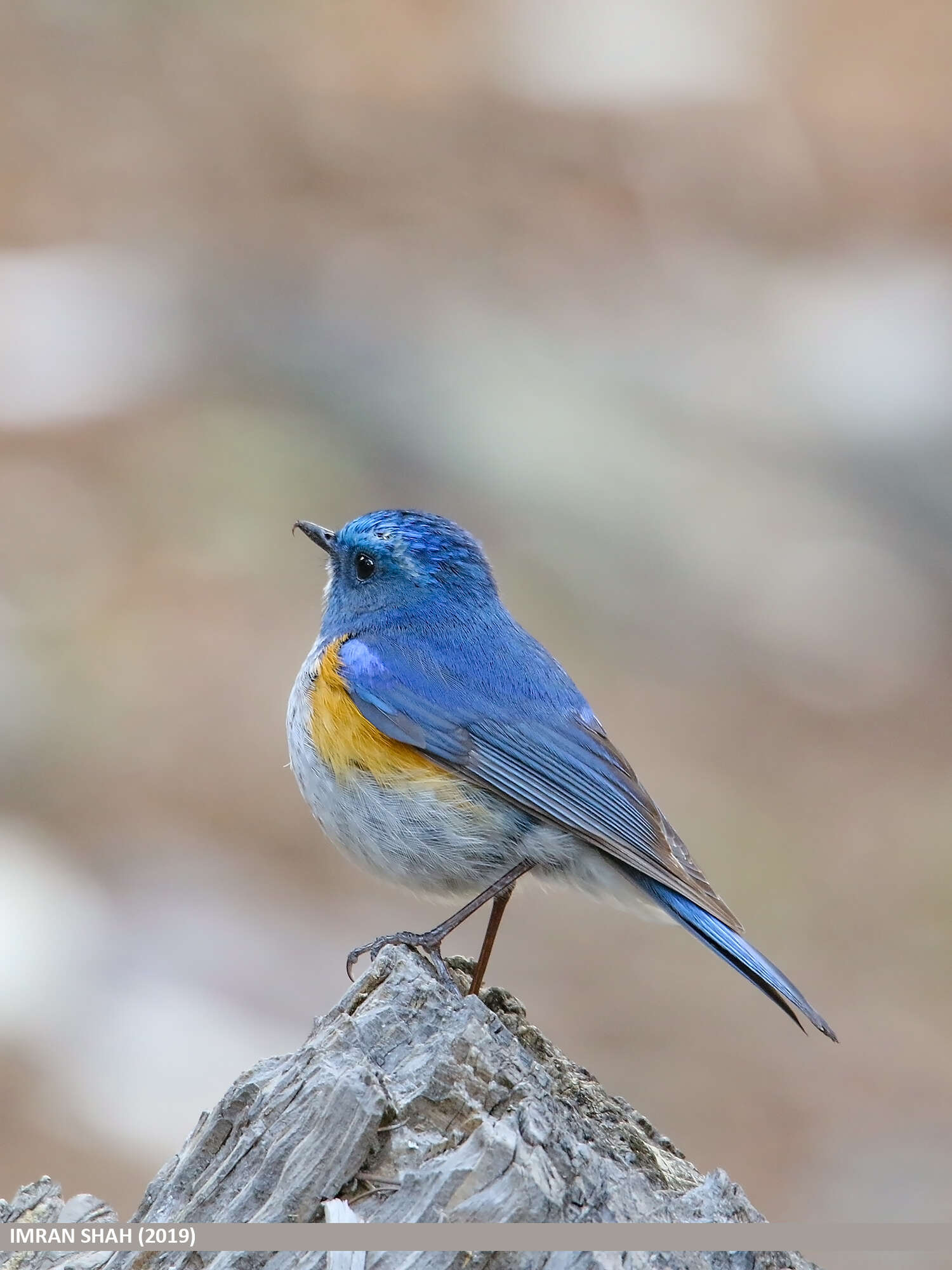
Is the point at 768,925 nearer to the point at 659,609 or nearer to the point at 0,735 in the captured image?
the point at 659,609

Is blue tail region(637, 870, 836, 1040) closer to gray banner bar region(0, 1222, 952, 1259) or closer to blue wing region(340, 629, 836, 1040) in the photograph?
blue wing region(340, 629, 836, 1040)

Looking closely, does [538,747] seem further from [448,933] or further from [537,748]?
[448,933]

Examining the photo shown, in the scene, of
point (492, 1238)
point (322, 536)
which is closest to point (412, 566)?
point (322, 536)

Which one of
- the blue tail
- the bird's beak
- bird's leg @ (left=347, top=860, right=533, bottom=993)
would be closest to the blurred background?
the bird's beak

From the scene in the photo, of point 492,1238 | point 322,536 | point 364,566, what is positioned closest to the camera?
point 492,1238

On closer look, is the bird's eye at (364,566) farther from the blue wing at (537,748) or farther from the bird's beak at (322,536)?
the blue wing at (537,748)

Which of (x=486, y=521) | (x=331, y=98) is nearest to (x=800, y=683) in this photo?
(x=486, y=521)
